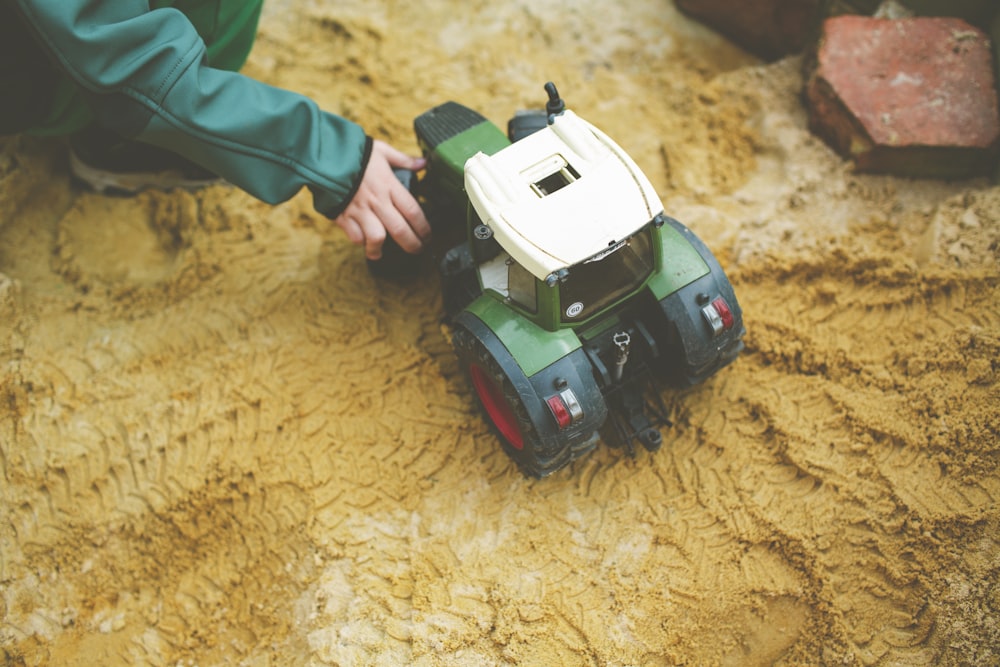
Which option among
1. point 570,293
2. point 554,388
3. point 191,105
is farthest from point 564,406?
point 191,105

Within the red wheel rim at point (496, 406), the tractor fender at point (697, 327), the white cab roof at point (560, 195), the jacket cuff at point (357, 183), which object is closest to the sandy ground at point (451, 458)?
the red wheel rim at point (496, 406)

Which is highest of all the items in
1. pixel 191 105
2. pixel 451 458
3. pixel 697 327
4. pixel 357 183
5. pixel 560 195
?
pixel 191 105

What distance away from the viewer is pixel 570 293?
81.8 inches

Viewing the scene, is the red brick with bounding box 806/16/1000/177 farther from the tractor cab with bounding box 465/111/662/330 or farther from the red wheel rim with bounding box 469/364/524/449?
the red wheel rim with bounding box 469/364/524/449

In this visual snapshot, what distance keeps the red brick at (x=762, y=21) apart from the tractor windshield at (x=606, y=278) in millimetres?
1963

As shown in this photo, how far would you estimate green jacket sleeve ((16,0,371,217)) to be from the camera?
1.96 m

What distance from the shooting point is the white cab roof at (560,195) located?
1.97 meters

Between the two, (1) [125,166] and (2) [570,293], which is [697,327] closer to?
(2) [570,293]

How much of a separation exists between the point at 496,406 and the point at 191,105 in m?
1.31

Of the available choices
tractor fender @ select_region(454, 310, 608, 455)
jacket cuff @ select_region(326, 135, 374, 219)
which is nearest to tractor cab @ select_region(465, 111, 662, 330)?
tractor fender @ select_region(454, 310, 608, 455)

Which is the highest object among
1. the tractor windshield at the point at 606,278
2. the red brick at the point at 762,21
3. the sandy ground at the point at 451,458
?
the red brick at the point at 762,21

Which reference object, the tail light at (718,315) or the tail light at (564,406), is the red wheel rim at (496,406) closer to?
the tail light at (564,406)

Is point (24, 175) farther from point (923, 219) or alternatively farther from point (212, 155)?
point (923, 219)

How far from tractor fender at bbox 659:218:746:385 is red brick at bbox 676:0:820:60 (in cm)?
174
